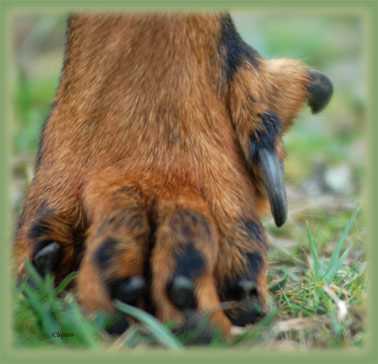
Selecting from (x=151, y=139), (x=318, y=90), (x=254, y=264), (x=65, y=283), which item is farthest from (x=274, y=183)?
(x=65, y=283)

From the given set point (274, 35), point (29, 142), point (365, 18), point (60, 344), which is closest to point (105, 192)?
point (60, 344)

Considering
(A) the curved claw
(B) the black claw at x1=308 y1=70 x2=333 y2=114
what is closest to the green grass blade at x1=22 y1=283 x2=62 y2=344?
(A) the curved claw

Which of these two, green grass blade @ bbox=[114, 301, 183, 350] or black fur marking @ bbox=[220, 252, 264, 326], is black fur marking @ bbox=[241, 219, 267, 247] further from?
green grass blade @ bbox=[114, 301, 183, 350]

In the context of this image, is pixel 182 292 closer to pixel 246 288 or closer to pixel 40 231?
pixel 246 288

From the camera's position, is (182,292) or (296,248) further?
(296,248)

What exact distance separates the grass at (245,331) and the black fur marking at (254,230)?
21cm

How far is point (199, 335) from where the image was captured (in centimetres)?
209

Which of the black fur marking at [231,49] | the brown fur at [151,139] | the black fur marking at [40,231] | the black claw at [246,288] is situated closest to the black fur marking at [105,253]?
the brown fur at [151,139]

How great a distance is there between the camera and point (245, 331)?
221 centimetres

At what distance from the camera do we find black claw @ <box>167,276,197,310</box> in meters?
2.07

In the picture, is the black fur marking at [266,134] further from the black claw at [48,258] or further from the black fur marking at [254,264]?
the black claw at [48,258]

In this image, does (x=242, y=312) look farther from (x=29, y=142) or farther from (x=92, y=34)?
(x=29, y=142)

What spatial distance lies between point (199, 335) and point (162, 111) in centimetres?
69

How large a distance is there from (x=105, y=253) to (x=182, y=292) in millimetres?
234
